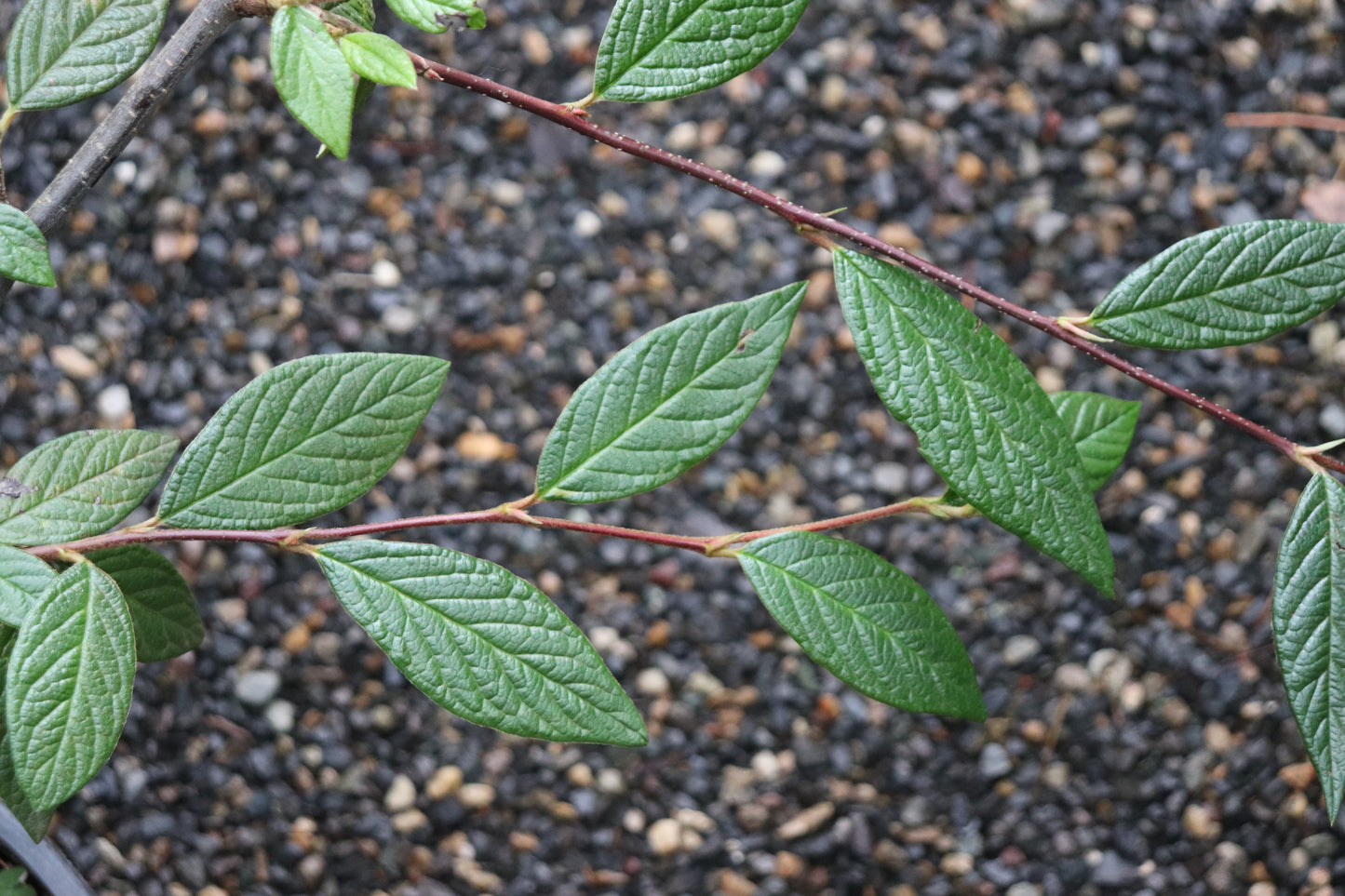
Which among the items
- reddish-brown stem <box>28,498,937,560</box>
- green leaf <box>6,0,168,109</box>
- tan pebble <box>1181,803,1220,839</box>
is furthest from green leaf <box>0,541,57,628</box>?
tan pebble <box>1181,803,1220,839</box>

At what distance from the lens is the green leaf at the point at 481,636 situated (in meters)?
0.55

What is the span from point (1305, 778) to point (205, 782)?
4.87 ft

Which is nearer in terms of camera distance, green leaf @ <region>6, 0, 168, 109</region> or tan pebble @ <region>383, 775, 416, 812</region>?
green leaf @ <region>6, 0, 168, 109</region>

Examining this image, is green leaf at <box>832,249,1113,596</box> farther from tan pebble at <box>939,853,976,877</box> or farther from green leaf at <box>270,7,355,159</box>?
tan pebble at <box>939,853,976,877</box>

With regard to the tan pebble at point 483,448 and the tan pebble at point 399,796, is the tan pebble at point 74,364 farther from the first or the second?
the tan pebble at point 399,796

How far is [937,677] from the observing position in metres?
0.62

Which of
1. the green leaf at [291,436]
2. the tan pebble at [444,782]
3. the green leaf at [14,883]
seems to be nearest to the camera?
the green leaf at [291,436]

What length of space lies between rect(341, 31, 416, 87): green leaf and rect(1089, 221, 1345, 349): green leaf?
0.38 m

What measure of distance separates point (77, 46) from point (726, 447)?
1014 mm

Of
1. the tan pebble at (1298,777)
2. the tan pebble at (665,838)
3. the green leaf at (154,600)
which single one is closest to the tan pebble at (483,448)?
the tan pebble at (665,838)

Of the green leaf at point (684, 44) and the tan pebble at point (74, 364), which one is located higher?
the green leaf at point (684, 44)

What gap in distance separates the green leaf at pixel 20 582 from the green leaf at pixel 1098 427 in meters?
0.64

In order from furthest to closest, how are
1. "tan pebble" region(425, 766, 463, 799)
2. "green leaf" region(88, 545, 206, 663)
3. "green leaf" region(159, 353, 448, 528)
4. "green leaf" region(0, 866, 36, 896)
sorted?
"tan pebble" region(425, 766, 463, 799) → "green leaf" region(0, 866, 36, 896) → "green leaf" region(88, 545, 206, 663) → "green leaf" region(159, 353, 448, 528)

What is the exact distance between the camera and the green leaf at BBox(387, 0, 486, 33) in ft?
1.58
